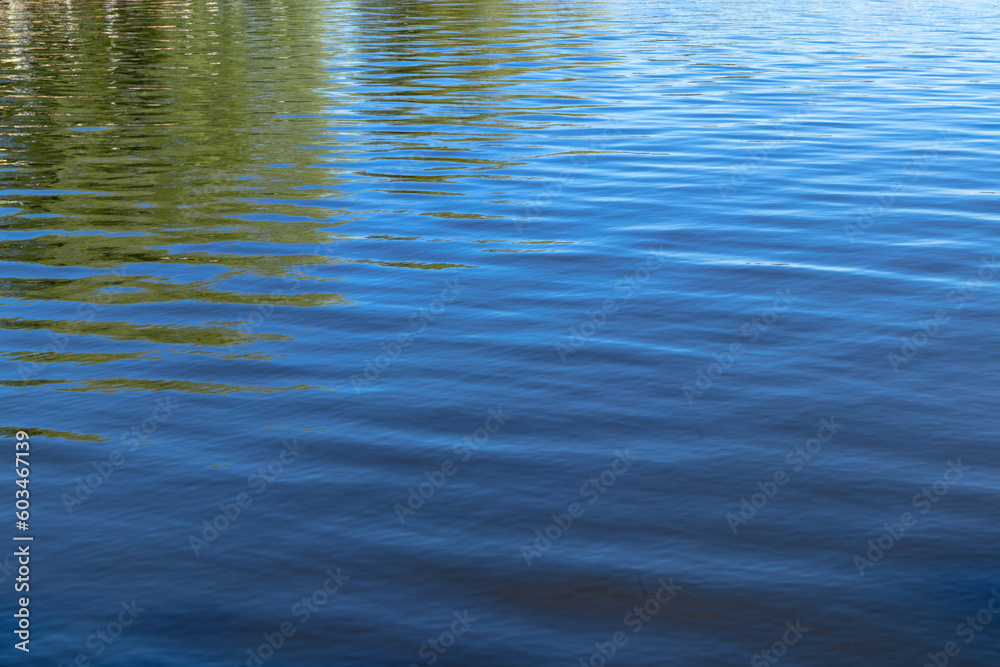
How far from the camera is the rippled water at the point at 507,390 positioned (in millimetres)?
7727

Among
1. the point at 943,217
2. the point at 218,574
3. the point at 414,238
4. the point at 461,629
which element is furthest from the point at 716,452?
the point at 943,217

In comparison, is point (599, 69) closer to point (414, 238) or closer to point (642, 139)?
point (642, 139)

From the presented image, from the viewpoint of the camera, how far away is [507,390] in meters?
11.3

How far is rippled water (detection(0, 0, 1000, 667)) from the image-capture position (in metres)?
7.73

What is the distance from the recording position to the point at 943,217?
1719cm

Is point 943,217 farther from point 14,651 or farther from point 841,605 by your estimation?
point 14,651

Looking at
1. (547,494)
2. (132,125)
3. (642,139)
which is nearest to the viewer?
(547,494)

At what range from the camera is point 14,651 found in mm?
7230

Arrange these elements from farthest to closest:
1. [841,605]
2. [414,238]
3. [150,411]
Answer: [414,238] → [150,411] → [841,605]

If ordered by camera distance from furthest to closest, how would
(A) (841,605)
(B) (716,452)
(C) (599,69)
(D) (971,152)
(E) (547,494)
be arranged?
(C) (599,69) < (D) (971,152) < (B) (716,452) < (E) (547,494) < (A) (841,605)

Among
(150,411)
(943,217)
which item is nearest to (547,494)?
(150,411)

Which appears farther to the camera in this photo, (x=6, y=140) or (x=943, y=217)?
(x=6, y=140)

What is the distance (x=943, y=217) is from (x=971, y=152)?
5421mm

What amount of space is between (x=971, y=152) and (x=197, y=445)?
659 inches
